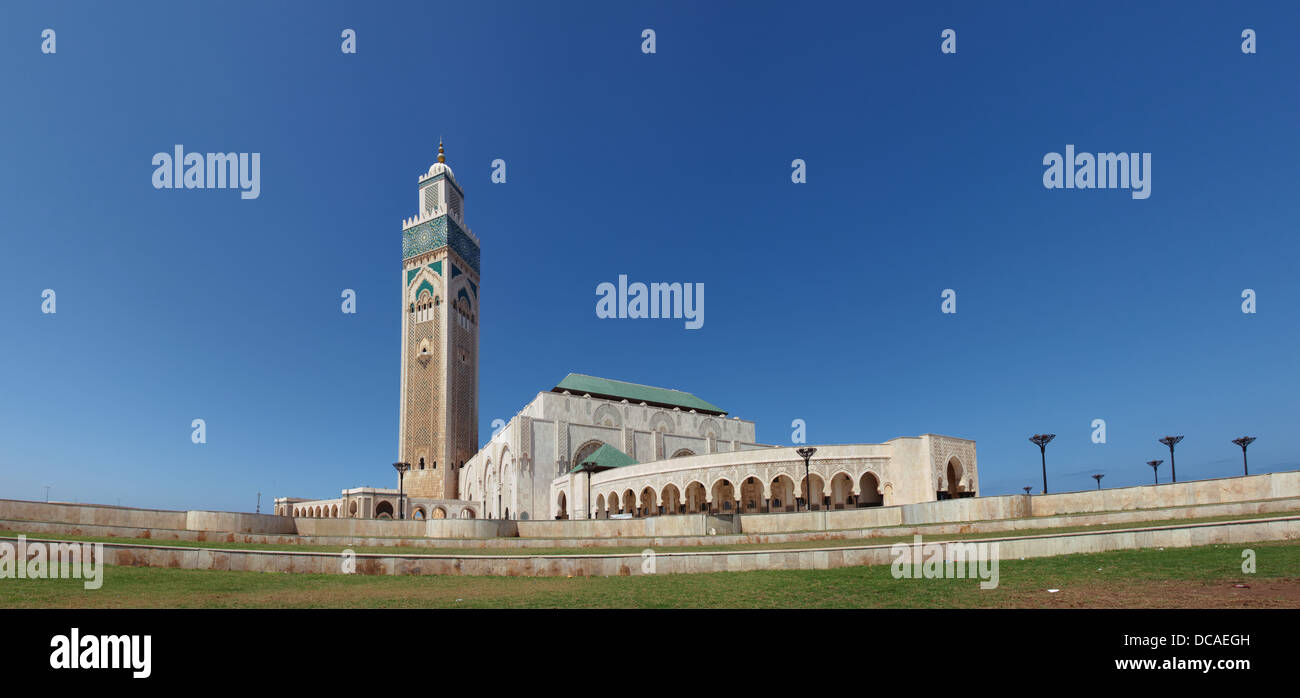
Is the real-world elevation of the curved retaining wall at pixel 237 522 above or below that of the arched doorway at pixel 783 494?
above

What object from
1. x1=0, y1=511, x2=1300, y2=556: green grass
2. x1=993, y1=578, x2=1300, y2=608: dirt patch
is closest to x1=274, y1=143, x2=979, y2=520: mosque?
x1=0, y1=511, x2=1300, y2=556: green grass

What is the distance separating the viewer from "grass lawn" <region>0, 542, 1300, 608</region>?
21.8 ft

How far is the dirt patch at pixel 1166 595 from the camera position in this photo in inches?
230

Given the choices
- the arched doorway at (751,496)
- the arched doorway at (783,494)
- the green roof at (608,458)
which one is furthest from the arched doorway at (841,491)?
the green roof at (608,458)

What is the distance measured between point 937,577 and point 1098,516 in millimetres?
9141

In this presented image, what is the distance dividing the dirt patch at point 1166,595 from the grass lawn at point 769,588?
1 cm

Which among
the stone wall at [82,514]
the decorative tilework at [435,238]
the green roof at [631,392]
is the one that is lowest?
the stone wall at [82,514]

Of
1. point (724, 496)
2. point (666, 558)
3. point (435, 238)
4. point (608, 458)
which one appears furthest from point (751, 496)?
point (435, 238)

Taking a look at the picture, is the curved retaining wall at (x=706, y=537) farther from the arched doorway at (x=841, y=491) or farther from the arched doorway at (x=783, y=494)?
the arched doorway at (x=783, y=494)

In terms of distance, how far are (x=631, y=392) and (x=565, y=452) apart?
12578mm

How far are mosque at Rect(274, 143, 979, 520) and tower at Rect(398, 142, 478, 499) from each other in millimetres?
122
